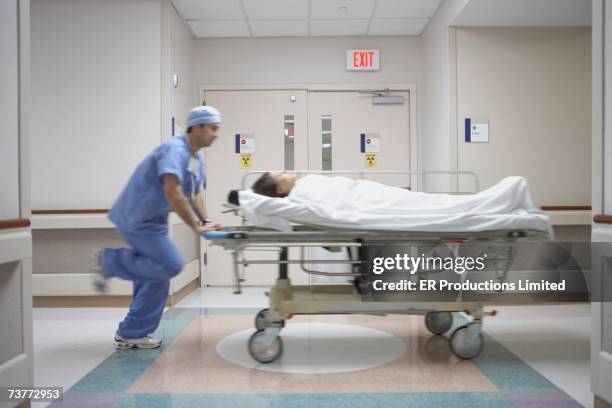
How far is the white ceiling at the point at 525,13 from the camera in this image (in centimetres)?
354

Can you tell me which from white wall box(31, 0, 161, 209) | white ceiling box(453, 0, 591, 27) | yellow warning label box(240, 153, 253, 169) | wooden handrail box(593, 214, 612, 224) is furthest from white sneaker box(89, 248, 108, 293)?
white ceiling box(453, 0, 591, 27)

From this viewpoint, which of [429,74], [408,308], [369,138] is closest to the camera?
[408,308]

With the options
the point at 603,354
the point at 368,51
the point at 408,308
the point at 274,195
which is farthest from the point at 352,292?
the point at 368,51

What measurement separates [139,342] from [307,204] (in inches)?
51.9

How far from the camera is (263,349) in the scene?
8.13 feet

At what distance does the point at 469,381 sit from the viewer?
225 centimetres

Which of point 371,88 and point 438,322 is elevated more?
point 371,88

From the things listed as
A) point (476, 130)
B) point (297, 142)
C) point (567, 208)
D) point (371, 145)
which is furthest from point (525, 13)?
point (297, 142)

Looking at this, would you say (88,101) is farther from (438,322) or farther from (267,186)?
(438,322)

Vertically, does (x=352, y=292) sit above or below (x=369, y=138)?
below

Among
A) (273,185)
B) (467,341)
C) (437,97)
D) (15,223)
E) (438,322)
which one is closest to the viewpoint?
(15,223)

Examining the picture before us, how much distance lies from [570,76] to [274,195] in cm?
278

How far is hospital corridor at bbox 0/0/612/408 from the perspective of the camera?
6.73 feet

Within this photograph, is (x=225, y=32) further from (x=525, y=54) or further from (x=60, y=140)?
(x=525, y=54)
